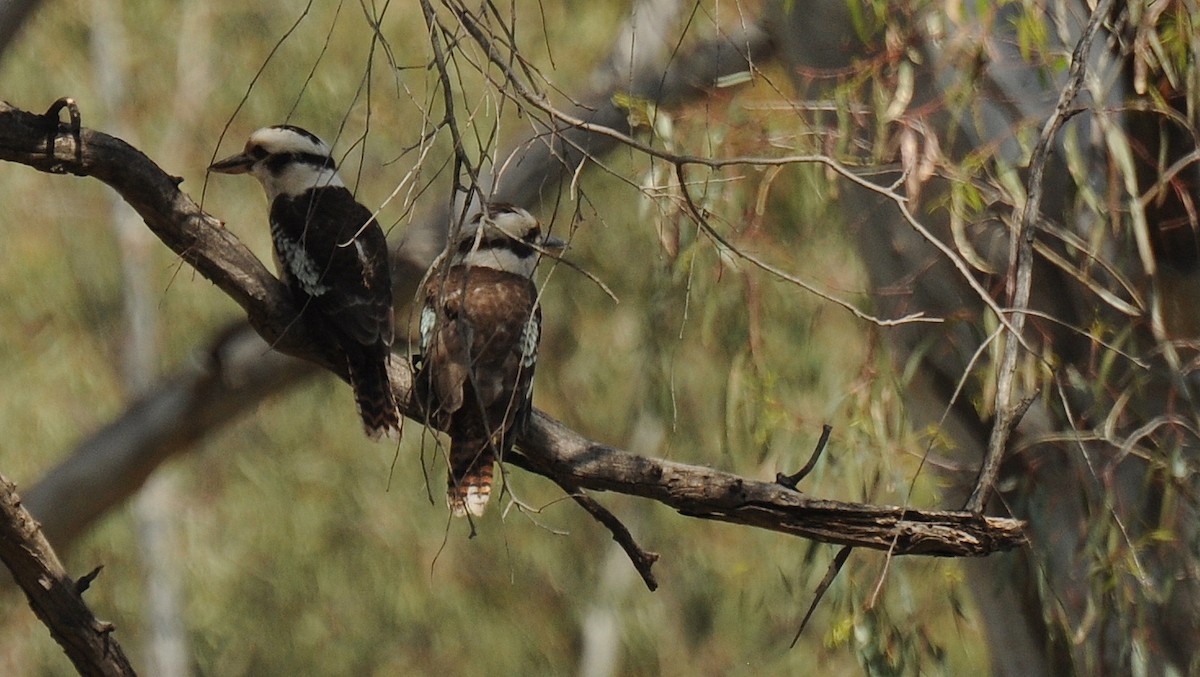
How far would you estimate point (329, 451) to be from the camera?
8.85 m

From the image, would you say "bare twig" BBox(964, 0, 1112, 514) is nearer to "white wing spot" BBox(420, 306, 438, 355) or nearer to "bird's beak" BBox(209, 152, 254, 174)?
"white wing spot" BBox(420, 306, 438, 355)

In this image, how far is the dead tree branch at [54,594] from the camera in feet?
6.88

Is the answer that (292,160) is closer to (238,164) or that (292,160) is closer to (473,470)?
(238,164)

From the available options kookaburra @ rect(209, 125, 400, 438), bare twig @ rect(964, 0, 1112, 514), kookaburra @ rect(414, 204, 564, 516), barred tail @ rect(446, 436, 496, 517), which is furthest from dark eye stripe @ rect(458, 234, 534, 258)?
bare twig @ rect(964, 0, 1112, 514)

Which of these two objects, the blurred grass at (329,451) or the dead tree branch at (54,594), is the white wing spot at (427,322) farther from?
the blurred grass at (329,451)

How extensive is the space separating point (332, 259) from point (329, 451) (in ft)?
20.3

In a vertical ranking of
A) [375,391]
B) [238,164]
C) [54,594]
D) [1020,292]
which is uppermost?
[238,164]

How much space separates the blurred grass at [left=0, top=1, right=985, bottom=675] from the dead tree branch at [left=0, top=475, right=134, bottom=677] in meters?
4.51

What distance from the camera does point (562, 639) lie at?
9555 millimetres

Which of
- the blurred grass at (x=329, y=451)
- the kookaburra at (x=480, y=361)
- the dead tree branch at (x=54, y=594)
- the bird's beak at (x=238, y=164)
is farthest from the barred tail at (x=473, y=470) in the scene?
the blurred grass at (x=329, y=451)

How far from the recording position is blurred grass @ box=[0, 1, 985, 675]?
7652 mm

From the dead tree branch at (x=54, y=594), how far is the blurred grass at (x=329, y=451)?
4507 mm

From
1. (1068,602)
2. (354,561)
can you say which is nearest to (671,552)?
(354,561)

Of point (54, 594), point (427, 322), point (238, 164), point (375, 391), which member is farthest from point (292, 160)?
point (54, 594)
